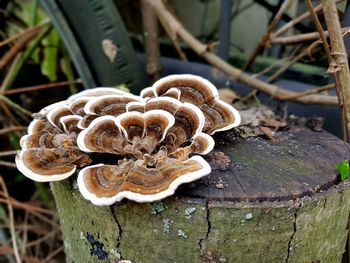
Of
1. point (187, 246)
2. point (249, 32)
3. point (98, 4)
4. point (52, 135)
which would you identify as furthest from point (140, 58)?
point (187, 246)

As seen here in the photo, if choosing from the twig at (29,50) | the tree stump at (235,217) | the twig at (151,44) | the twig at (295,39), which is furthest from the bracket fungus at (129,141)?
the twig at (29,50)

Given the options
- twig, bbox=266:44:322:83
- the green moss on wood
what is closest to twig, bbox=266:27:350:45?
twig, bbox=266:44:322:83

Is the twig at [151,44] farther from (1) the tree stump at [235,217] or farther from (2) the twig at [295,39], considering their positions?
(1) the tree stump at [235,217]

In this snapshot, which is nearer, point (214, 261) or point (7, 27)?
point (214, 261)

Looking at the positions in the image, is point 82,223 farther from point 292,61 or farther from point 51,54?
point 51,54

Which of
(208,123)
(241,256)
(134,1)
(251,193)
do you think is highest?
(134,1)

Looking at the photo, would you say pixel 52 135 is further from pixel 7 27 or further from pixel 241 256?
pixel 7 27
